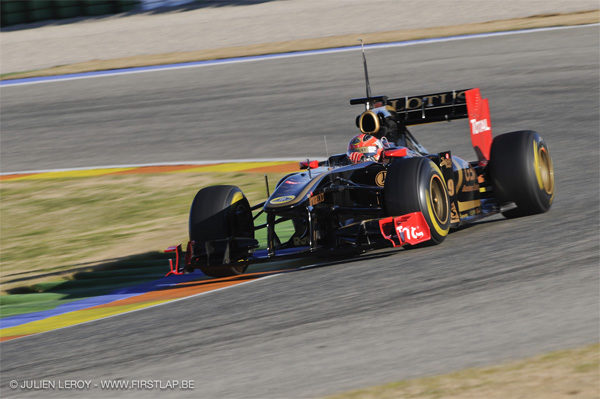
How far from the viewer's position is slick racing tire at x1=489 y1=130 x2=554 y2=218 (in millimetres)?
8922

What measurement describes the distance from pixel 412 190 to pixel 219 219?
183 cm

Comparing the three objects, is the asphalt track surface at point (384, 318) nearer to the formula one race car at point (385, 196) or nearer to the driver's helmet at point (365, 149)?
the formula one race car at point (385, 196)

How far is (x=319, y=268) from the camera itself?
8.19m

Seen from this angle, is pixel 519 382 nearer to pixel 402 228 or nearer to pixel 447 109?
pixel 402 228

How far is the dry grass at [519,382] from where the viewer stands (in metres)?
4.36

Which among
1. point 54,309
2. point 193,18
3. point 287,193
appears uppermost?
point 193,18

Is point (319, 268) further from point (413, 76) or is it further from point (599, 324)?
point (413, 76)

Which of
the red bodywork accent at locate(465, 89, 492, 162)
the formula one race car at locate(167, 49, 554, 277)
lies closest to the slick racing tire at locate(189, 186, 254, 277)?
the formula one race car at locate(167, 49, 554, 277)

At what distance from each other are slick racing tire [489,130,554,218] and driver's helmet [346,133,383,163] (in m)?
1.30

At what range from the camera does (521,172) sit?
8.92 meters

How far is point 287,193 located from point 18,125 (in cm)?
1468

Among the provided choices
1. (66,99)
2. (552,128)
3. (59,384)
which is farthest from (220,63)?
→ (59,384)

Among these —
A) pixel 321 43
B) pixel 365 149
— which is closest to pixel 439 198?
pixel 365 149

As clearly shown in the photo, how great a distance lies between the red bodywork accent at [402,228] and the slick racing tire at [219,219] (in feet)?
4.47
